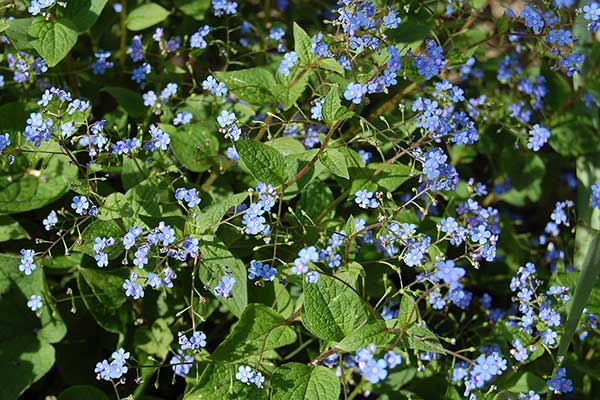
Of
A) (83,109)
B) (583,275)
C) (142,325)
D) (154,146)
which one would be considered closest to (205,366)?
(142,325)

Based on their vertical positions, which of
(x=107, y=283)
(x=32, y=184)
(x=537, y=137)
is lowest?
(x=107, y=283)

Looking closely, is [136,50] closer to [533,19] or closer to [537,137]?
[533,19]

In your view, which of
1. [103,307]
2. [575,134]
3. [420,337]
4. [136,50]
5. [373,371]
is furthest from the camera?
[575,134]

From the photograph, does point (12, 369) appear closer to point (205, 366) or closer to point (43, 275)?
point (43, 275)

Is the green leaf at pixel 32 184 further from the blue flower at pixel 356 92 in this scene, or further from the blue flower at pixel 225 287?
the blue flower at pixel 356 92

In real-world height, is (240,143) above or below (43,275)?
above

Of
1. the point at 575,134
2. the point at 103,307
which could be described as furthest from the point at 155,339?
the point at 575,134

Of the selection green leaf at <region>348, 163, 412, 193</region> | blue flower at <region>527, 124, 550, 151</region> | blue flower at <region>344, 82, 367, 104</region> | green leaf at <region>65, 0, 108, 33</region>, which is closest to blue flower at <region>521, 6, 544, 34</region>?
blue flower at <region>527, 124, 550, 151</region>
